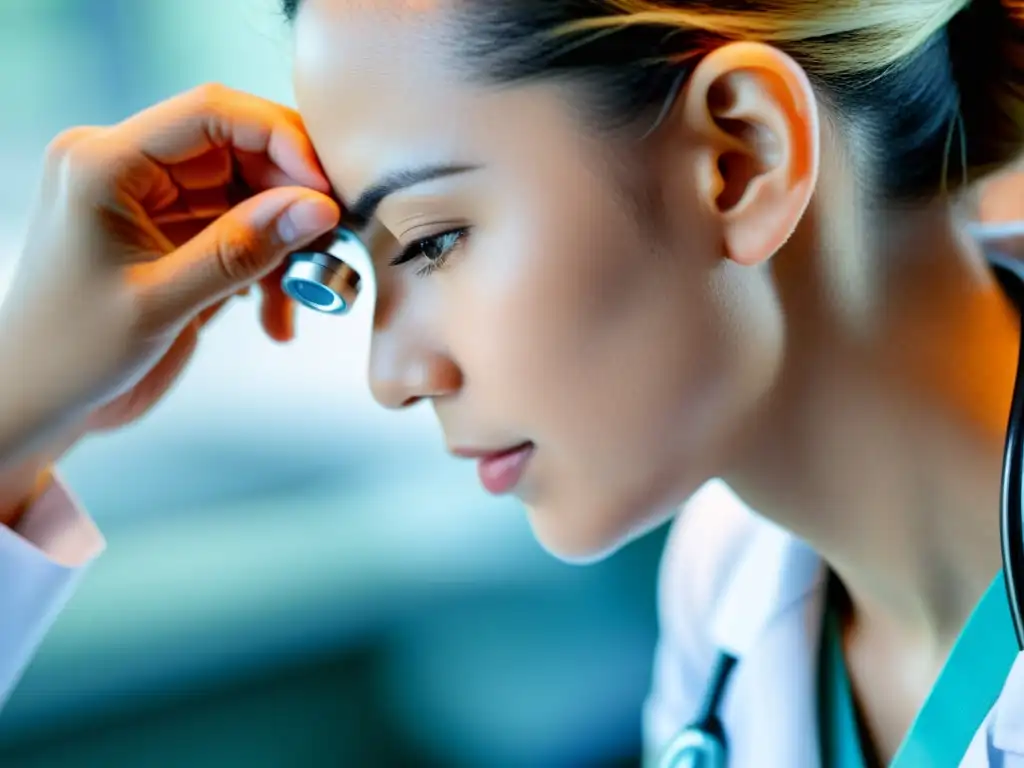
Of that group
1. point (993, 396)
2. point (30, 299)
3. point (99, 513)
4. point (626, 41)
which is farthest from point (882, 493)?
point (99, 513)

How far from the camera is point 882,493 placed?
850mm

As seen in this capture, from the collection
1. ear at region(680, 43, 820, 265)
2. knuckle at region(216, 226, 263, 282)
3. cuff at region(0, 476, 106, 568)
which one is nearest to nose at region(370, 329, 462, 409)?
knuckle at region(216, 226, 263, 282)

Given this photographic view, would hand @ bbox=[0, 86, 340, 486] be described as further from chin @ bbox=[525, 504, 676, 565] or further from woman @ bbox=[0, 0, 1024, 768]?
chin @ bbox=[525, 504, 676, 565]

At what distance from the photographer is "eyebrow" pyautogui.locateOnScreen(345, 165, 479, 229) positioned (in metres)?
0.69

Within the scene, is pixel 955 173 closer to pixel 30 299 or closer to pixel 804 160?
pixel 804 160

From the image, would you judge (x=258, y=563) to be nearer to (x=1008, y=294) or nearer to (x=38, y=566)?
(x=38, y=566)

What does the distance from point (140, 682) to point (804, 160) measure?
93cm

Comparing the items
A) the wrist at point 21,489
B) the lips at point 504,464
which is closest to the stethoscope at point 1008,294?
the lips at point 504,464

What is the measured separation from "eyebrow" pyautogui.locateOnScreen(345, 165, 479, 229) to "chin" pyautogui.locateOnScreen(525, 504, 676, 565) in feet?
0.82

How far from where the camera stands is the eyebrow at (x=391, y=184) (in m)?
0.69

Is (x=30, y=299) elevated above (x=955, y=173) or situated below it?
below

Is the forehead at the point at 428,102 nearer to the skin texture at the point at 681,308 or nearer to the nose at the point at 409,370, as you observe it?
the skin texture at the point at 681,308

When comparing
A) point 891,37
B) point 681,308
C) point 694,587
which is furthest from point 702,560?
point 891,37

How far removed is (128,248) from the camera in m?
0.82
